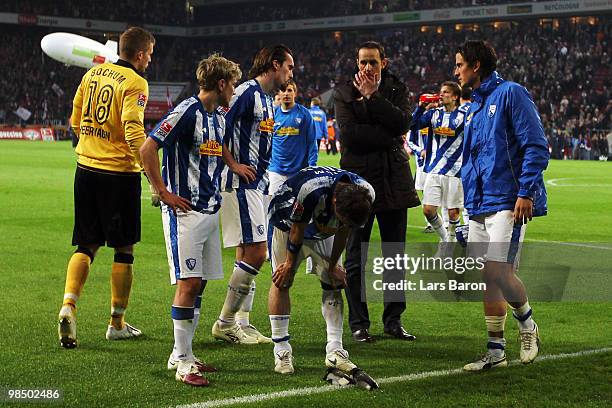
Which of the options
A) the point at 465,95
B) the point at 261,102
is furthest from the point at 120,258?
the point at 465,95

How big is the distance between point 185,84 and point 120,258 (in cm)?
6164

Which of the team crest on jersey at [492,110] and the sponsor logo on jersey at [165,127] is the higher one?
the team crest on jersey at [492,110]

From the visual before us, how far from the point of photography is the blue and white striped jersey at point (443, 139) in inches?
476

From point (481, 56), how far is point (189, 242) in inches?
91.0

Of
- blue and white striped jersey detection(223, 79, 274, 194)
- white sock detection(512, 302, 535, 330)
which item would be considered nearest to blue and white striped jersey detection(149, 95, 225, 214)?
blue and white striped jersey detection(223, 79, 274, 194)

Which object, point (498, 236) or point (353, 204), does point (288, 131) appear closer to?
point (498, 236)

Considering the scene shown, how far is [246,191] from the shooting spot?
7.20 m

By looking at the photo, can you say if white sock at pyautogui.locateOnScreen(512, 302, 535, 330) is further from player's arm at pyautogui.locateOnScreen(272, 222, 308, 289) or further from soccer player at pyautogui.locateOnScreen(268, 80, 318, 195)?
soccer player at pyautogui.locateOnScreen(268, 80, 318, 195)

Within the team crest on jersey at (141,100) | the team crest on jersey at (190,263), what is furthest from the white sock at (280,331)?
the team crest on jersey at (141,100)

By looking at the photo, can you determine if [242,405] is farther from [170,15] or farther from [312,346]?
[170,15]

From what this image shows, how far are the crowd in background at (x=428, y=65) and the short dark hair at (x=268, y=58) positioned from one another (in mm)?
35446

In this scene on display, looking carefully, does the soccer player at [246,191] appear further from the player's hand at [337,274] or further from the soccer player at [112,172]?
the player's hand at [337,274]

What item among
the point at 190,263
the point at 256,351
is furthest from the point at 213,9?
the point at 190,263

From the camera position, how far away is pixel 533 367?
6.27 meters
